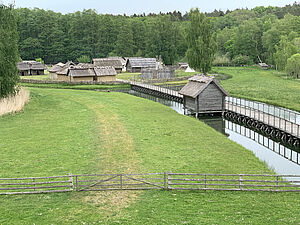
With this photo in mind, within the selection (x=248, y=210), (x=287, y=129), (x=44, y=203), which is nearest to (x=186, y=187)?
(x=248, y=210)

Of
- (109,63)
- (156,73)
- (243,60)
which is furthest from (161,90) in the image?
(243,60)

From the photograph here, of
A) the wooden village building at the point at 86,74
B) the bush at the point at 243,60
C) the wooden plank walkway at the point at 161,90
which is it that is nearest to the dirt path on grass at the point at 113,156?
the wooden plank walkway at the point at 161,90

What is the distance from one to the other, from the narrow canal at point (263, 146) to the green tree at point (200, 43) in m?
34.1

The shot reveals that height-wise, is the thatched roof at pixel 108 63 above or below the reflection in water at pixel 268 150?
above

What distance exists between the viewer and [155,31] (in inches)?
4392

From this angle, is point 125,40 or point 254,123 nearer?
point 254,123

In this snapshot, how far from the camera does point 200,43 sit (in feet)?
241

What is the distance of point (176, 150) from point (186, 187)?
6.97m

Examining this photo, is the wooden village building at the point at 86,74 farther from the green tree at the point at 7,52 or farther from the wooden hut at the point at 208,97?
the wooden hut at the point at 208,97

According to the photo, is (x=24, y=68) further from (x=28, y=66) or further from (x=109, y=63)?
(x=109, y=63)

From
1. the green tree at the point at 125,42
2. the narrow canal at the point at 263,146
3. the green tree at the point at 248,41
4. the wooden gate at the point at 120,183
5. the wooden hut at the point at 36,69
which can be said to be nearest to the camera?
the wooden gate at the point at 120,183

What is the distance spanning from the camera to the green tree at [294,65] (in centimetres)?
7006

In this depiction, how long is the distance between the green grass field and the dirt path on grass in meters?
0.04

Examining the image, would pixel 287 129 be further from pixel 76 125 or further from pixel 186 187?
pixel 76 125
